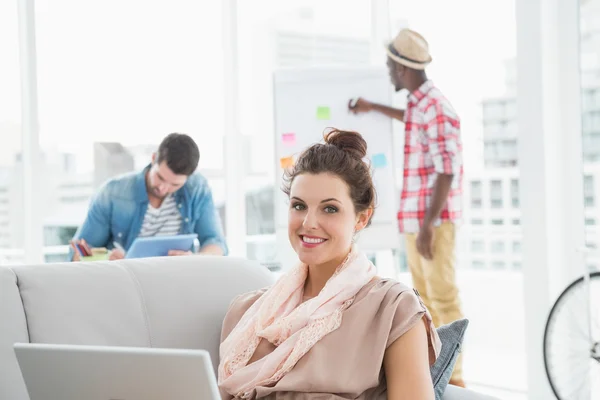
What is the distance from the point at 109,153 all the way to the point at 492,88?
7.46ft

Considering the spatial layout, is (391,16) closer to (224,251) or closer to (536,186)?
(536,186)

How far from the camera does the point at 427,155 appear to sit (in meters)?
4.12

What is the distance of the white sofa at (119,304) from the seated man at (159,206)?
143 centimetres

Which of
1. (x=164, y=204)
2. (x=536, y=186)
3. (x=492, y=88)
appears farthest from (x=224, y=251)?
(x=492, y=88)

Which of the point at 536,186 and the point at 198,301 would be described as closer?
the point at 198,301

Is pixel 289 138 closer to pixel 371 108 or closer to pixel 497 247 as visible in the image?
Result: pixel 371 108

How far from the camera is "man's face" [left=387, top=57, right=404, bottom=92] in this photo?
14.1 ft

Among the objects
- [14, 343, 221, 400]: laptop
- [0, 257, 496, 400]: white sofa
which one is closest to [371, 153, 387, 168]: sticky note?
[0, 257, 496, 400]: white sofa

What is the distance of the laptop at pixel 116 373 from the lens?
109cm

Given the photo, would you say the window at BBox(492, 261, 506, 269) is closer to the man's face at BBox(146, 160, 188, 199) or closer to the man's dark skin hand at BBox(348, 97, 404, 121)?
the man's dark skin hand at BBox(348, 97, 404, 121)

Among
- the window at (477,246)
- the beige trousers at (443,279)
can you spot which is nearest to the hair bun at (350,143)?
the beige trousers at (443,279)

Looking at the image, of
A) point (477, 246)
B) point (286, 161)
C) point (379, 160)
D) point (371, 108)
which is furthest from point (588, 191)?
point (286, 161)

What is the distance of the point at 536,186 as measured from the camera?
12.9 feet

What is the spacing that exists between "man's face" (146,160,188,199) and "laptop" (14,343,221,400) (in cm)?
241
